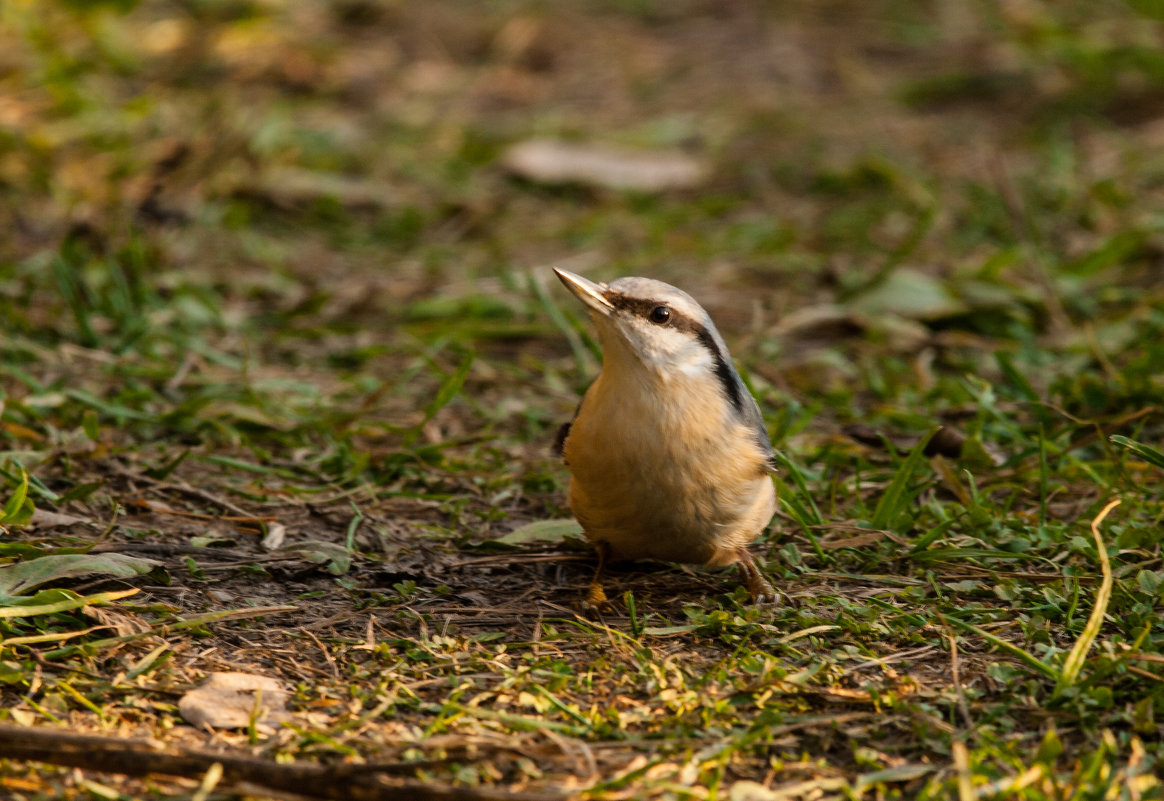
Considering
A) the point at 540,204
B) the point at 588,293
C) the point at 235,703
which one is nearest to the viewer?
the point at 235,703

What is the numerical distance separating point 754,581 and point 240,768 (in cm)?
158

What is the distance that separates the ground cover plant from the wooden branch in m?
0.01

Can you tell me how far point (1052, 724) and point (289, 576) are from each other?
2110 millimetres

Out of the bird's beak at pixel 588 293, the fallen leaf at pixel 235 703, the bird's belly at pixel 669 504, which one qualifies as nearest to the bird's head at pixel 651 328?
the bird's beak at pixel 588 293

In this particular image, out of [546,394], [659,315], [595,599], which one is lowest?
[546,394]

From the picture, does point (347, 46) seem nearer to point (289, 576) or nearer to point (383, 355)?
point (383, 355)

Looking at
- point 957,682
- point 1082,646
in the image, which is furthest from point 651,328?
point 1082,646

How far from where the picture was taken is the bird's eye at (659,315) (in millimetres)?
3680

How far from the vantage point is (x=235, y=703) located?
2.84m

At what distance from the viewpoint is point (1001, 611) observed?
334 cm

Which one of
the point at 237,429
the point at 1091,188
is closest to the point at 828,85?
the point at 1091,188

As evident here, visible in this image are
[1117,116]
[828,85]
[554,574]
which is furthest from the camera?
[828,85]

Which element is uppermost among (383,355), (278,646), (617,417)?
(617,417)

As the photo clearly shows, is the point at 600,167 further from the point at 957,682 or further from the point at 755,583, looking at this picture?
the point at 957,682
